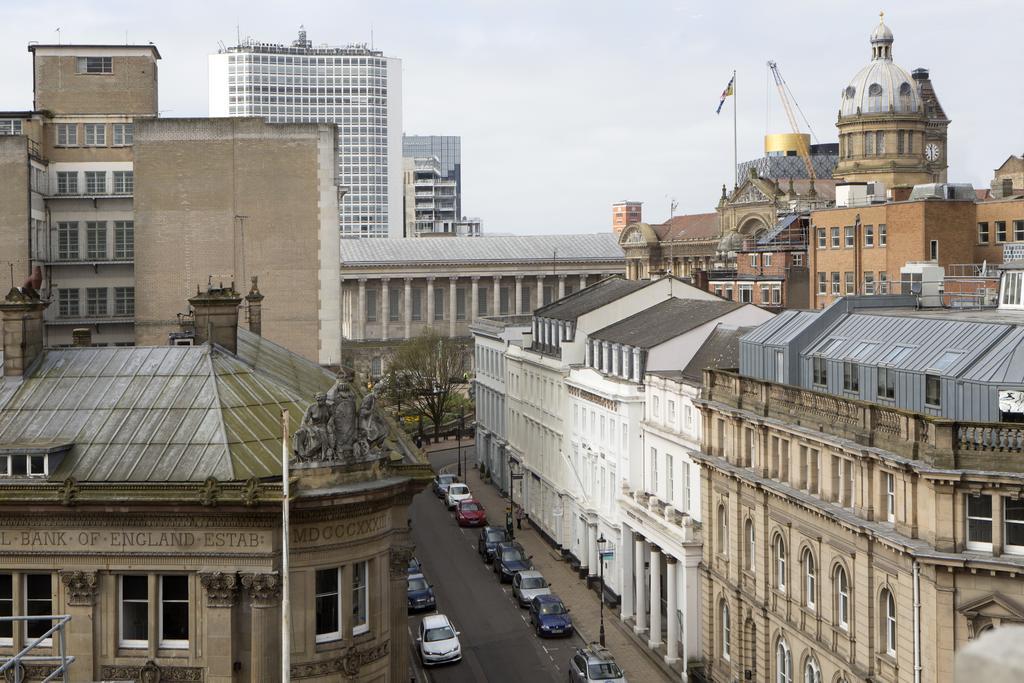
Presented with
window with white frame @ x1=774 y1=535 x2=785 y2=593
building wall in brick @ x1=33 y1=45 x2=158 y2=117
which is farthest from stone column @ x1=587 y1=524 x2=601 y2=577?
building wall in brick @ x1=33 y1=45 x2=158 y2=117

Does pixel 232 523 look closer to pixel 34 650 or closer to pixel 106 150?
pixel 34 650

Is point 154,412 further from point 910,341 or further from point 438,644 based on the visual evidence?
point 438,644

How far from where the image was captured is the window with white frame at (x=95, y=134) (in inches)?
3150

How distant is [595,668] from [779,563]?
9198 mm

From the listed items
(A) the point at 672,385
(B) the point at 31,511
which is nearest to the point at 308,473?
(B) the point at 31,511

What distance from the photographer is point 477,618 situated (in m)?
71.3

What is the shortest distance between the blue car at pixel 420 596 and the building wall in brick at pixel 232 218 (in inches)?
604

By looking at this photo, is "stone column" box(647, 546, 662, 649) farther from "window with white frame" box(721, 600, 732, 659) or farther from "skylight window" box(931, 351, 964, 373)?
"skylight window" box(931, 351, 964, 373)

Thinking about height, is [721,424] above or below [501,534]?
above

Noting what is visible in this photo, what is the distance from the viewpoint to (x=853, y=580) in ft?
144

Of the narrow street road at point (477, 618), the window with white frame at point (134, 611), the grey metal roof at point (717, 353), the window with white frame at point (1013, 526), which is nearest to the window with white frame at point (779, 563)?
the narrow street road at point (477, 618)

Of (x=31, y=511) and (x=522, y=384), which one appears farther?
(x=522, y=384)

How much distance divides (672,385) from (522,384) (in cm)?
3751

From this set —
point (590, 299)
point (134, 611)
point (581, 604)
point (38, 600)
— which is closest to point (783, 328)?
point (581, 604)
